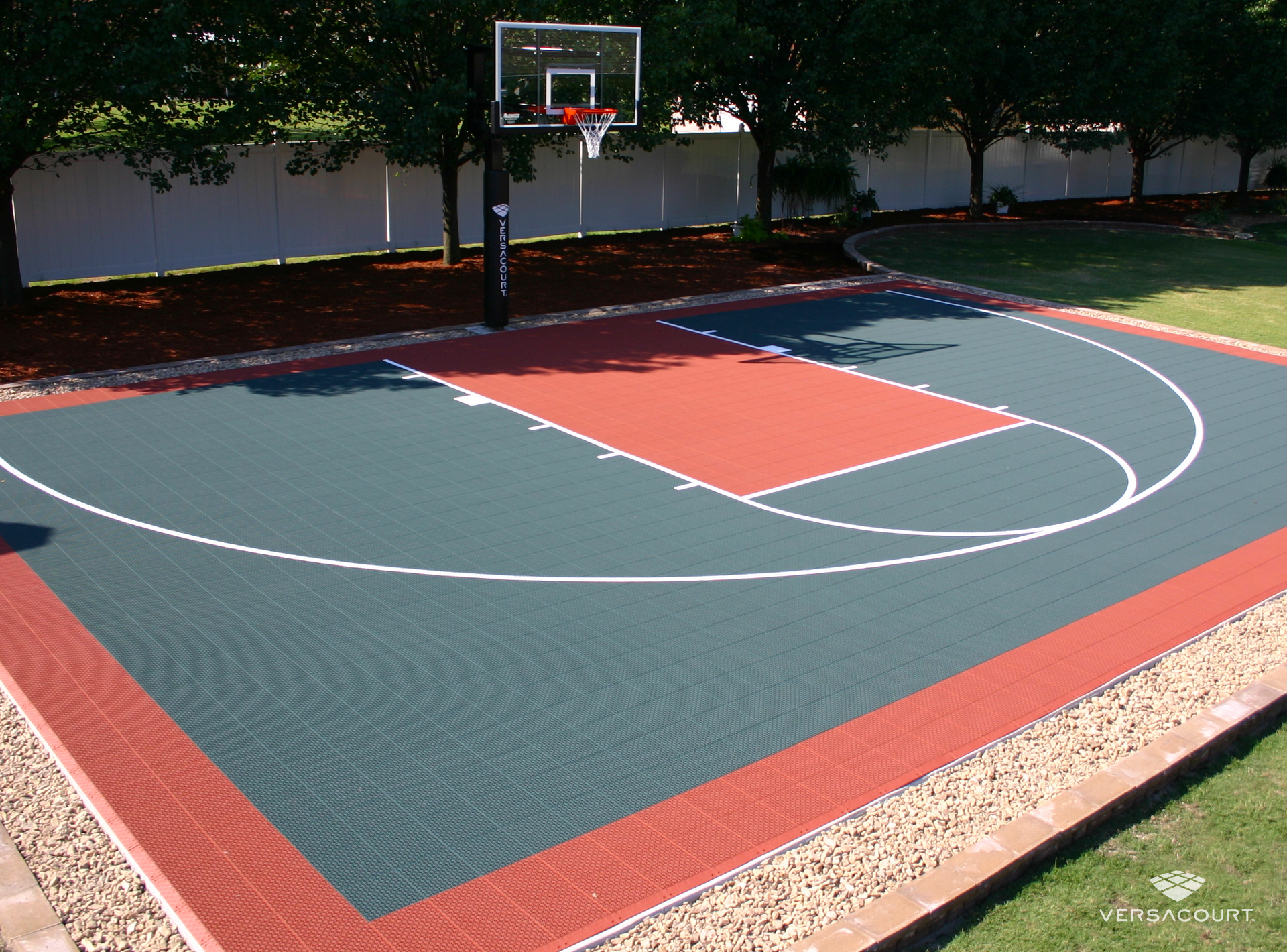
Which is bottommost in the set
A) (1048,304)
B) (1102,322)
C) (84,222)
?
(1102,322)

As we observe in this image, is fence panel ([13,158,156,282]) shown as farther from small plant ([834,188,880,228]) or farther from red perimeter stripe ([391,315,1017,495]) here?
small plant ([834,188,880,228])

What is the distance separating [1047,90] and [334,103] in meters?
17.5

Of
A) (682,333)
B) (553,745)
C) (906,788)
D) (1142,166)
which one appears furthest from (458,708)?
(1142,166)

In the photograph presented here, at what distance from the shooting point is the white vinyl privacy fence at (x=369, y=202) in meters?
19.5

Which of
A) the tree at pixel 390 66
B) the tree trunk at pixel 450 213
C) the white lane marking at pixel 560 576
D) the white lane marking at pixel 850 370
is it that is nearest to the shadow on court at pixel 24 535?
the white lane marking at pixel 560 576

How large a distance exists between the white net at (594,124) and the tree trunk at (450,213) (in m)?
4.78

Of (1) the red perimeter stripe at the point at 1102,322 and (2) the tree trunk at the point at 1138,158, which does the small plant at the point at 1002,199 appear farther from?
(1) the red perimeter stripe at the point at 1102,322

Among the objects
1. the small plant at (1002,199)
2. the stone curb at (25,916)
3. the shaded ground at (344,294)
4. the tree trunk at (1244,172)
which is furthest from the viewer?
the tree trunk at (1244,172)

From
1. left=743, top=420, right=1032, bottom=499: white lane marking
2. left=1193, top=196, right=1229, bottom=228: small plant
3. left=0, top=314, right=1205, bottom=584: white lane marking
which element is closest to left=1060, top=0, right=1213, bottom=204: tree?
left=1193, top=196, right=1229, bottom=228: small plant

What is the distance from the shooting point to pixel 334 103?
19.6 m

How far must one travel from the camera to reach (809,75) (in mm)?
23234

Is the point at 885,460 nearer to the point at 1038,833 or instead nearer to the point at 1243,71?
the point at 1038,833

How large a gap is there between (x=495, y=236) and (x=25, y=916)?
42.9ft

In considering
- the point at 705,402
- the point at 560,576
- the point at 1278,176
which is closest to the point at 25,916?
the point at 560,576
